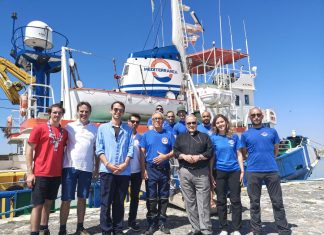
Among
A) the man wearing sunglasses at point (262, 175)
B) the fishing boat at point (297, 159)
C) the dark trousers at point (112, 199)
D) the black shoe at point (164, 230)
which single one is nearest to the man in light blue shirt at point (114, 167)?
the dark trousers at point (112, 199)

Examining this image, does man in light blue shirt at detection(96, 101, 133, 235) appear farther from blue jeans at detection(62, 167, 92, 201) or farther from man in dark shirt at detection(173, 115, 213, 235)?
man in dark shirt at detection(173, 115, 213, 235)

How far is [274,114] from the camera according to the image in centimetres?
1659

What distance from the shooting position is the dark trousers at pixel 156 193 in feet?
13.3

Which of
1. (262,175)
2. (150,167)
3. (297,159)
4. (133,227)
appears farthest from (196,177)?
(297,159)

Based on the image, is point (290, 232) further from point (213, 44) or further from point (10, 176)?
point (213, 44)

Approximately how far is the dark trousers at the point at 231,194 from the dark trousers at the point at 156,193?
787mm

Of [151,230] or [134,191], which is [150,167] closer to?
[134,191]

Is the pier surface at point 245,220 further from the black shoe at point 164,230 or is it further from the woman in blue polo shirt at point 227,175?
the woman in blue polo shirt at point 227,175

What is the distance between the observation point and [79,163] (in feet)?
12.3

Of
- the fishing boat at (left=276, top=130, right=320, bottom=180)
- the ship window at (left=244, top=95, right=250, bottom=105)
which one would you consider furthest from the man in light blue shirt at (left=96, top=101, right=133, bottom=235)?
the ship window at (left=244, top=95, right=250, bottom=105)

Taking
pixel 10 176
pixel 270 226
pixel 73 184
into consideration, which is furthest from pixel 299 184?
pixel 10 176

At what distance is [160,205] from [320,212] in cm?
344

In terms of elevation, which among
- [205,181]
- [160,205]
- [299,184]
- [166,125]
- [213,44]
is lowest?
Answer: [299,184]

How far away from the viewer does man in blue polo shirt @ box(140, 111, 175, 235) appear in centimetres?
406
